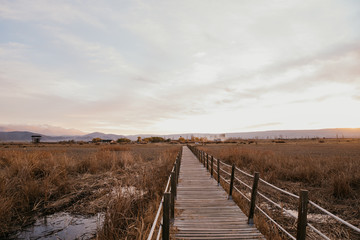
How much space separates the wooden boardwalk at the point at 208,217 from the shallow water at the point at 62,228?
226 cm

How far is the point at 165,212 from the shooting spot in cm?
351

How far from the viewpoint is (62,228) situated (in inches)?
250

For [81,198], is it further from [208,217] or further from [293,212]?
[293,212]

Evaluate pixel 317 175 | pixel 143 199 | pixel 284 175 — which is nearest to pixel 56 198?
pixel 143 199

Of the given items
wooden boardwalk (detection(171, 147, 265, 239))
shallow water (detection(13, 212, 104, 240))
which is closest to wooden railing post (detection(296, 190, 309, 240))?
wooden boardwalk (detection(171, 147, 265, 239))

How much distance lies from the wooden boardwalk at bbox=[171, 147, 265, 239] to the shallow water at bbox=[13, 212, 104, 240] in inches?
89.0

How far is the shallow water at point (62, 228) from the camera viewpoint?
5.90 meters

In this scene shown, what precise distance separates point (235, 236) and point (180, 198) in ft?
9.75

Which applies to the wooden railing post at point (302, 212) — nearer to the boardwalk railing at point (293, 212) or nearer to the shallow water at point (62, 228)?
the boardwalk railing at point (293, 212)

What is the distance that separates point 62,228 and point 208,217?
4.37 metres

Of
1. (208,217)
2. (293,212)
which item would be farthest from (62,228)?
(293,212)

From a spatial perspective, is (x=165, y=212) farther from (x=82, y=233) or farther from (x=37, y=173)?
(x=37, y=173)

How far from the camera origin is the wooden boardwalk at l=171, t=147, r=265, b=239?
4453 millimetres

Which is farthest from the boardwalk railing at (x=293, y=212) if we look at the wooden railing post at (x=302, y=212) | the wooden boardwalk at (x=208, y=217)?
the wooden boardwalk at (x=208, y=217)
